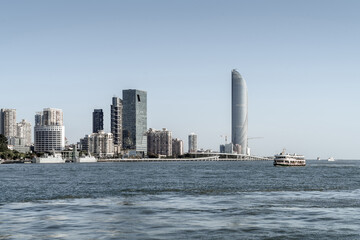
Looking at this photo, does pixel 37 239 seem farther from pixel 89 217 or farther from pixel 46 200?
pixel 46 200

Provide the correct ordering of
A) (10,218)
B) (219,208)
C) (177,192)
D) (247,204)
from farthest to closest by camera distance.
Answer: (177,192), (247,204), (219,208), (10,218)

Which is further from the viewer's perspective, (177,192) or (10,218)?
(177,192)

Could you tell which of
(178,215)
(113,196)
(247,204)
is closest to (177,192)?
(113,196)

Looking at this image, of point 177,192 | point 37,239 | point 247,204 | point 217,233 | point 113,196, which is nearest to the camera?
point 37,239

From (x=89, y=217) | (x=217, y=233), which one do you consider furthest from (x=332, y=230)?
(x=89, y=217)

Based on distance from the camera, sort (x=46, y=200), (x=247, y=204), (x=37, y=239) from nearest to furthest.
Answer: (x=37, y=239), (x=247, y=204), (x=46, y=200)

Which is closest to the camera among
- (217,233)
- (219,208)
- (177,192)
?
(217,233)

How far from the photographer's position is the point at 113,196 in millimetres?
71625

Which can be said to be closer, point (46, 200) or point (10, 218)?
point (10, 218)

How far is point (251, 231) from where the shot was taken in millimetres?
40969

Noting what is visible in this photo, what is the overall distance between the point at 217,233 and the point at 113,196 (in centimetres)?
3436

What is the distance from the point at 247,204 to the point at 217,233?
2101cm

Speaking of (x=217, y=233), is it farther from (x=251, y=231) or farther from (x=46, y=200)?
(x=46, y=200)

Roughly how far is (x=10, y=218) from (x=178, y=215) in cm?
1653
